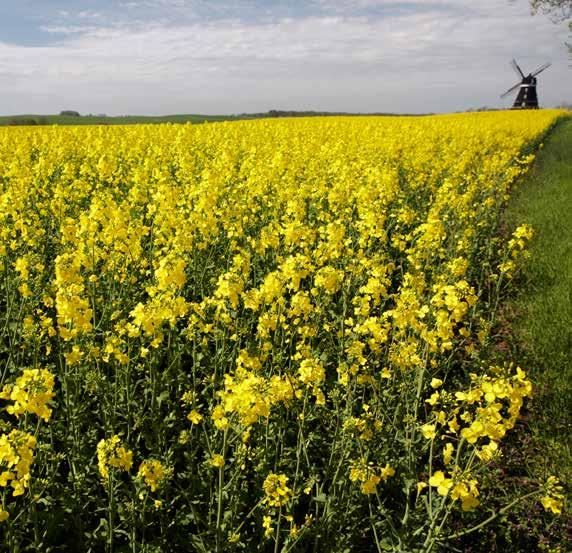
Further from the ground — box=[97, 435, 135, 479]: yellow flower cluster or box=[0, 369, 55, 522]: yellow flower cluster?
box=[0, 369, 55, 522]: yellow flower cluster

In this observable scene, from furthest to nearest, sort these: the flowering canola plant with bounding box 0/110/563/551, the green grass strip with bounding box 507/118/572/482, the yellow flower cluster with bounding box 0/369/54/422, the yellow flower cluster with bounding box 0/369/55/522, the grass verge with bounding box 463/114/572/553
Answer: the green grass strip with bounding box 507/118/572/482 < the grass verge with bounding box 463/114/572/553 < the flowering canola plant with bounding box 0/110/563/551 < the yellow flower cluster with bounding box 0/369/54/422 < the yellow flower cluster with bounding box 0/369/55/522

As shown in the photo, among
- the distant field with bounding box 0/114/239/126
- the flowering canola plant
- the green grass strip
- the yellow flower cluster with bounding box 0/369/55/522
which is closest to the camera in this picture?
the yellow flower cluster with bounding box 0/369/55/522

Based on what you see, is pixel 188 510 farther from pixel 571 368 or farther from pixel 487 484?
pixel 571 368

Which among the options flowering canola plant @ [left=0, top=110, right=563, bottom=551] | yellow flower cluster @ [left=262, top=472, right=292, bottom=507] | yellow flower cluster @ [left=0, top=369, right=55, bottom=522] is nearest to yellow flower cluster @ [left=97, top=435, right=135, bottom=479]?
flowering canola plant @ [left=0, top=110, right=563, bottom=551]

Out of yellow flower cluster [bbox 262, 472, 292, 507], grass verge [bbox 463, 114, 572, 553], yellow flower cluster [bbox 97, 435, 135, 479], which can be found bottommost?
grass verge [bbox 463, 114, 572, 553]

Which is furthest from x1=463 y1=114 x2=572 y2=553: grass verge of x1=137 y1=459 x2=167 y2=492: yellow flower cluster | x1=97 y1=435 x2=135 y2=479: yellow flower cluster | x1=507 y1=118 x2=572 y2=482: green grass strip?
x1=97 y1=435 x2=135 y2=479: yellow flower cluster

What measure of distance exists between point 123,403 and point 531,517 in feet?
8.87

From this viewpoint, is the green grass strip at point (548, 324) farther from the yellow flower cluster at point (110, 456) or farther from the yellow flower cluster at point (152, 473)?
the yellow flower cluster at point (110, 456)

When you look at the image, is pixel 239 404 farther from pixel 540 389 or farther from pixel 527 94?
pixel 527 94

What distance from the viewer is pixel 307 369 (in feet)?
7.97

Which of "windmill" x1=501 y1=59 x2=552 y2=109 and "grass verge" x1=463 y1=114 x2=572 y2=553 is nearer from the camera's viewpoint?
"grass verge" x1=463 y1=114 x2=572 y2=553

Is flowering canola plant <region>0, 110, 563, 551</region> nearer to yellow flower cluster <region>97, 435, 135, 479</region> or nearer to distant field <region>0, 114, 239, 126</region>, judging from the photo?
yellow flower cluster <region>97, 435, 135, 479</region>

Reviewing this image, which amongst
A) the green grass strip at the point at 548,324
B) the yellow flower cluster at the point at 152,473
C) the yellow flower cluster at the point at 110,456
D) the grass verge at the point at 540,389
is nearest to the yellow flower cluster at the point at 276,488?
the yellow flower cluster at the point at 152,473

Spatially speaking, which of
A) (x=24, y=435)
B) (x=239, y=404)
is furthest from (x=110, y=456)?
(x=239, y=404)
